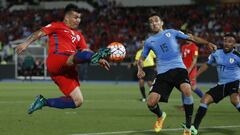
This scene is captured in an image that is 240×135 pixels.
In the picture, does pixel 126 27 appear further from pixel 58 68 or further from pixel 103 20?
pixel 58 68

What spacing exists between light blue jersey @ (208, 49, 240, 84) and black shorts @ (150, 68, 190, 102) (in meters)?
0.81

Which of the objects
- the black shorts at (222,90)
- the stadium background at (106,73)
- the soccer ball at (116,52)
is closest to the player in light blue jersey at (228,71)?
the black shorts at (222,90)

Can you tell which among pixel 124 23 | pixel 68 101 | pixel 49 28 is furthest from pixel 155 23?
pixel 124 23

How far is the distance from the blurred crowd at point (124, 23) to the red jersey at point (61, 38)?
24.9 metres

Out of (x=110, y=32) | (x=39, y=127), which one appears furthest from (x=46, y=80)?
(x=39, y=127)

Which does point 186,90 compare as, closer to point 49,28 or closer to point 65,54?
point 65,54

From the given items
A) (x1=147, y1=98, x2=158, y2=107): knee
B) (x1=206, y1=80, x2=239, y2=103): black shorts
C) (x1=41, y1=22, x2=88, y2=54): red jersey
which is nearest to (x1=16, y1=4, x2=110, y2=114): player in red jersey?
Answer: (x1=41, y1=22, x2=88, y2=54): red jersey

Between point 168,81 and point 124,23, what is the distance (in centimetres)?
3506

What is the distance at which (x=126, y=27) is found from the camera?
45.5 metres

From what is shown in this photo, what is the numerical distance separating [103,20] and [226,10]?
36.3 feet

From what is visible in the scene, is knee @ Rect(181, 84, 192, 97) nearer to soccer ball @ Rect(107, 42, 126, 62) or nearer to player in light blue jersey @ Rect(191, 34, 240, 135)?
player in light blue jersey @ Rect(191, 34, 240, 135)

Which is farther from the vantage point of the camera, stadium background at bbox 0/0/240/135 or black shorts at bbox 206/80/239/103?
stadium background at bbox 0/0/240/135

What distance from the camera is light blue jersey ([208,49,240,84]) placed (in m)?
11.4

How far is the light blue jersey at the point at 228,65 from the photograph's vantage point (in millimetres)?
11445
